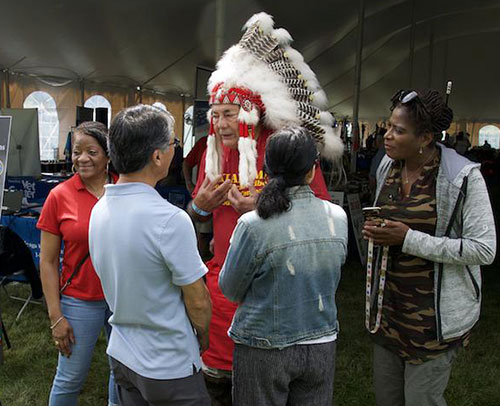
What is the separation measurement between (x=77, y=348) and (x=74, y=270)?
1.11ft

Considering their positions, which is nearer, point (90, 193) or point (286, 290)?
point (286, 290)

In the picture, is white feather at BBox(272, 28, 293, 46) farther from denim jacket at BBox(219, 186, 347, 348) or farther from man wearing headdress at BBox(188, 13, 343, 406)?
denim jacket at BBox(219, 186, 347, 348)

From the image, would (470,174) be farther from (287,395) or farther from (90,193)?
(90,193)

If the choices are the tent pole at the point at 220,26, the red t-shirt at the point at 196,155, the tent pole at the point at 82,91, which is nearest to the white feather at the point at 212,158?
the red t-shirt at the point at 196,155

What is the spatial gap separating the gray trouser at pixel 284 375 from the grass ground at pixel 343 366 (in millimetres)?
1641

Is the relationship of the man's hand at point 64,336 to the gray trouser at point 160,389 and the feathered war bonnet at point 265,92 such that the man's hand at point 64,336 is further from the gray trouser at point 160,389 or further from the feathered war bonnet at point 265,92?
the feathered war bonnet at point 265,92

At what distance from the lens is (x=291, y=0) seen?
13648 millimetres

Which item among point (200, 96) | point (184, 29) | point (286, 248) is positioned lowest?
point (286, 248)

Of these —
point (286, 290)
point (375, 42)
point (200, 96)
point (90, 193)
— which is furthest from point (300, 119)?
point (375, 42)

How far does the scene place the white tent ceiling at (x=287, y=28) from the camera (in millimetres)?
10200

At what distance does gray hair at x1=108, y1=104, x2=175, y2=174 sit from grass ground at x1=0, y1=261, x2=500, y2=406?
7.01ft

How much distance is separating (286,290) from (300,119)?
2.68 ft

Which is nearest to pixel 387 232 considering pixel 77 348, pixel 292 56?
pixel 292 56

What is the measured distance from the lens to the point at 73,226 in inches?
84.4
